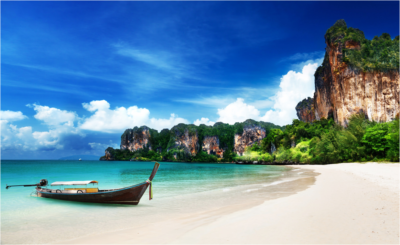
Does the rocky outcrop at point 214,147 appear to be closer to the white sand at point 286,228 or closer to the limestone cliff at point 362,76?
the limestone cliff at point 362,76

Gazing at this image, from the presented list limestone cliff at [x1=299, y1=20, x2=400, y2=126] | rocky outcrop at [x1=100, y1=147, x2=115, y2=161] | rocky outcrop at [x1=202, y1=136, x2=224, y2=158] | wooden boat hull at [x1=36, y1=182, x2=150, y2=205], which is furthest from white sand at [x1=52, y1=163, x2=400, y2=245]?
rocky outcrop at [x1=100, y1=147, x2=115, y2=161]

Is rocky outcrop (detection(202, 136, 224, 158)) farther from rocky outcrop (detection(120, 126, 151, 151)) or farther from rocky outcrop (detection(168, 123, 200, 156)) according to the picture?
rocky outcrop (detection(120, 126, 151, 151))

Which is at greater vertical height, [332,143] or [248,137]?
[248,137]

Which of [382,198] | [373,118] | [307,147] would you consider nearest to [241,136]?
[307,147]

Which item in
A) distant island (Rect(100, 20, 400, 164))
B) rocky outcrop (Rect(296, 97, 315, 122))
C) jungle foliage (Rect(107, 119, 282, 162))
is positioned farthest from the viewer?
jungle foliage (Rect(107, 119, 282, 162))

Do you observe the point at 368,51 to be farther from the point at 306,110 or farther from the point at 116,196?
the point at 116,196

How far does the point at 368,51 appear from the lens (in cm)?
6303

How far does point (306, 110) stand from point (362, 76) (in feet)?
176

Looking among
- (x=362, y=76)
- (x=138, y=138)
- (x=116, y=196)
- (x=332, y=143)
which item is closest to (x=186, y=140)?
(x=138, y=138)

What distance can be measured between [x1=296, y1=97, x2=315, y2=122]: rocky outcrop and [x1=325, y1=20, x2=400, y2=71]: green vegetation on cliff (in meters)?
45.6

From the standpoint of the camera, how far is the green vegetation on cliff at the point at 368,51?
5919 cm

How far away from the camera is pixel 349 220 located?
633cm

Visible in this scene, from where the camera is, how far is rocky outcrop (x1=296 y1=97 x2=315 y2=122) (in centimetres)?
10850

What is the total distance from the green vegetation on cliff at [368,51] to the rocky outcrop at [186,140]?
125193 millimetres
